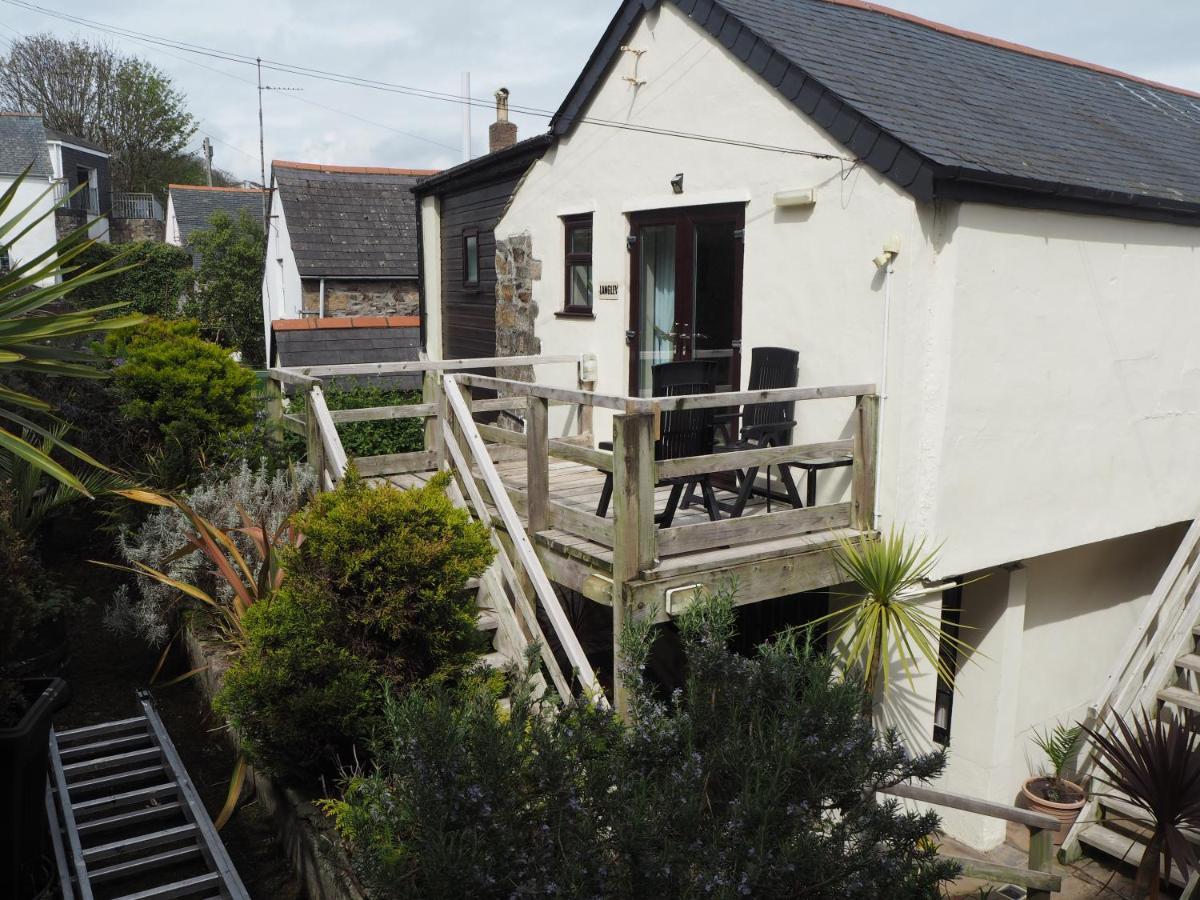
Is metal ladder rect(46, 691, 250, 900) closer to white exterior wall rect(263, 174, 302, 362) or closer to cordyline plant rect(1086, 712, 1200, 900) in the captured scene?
cordyline plant rect(1086, 712, 1200, 900)

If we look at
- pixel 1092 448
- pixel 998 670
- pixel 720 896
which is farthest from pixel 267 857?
pixel 1092 448

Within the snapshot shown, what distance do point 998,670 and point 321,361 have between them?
8.55 metres

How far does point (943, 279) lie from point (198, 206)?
116ft

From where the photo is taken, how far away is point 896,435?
20.5 ft

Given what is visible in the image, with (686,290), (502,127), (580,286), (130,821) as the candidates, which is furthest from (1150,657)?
(502,127)

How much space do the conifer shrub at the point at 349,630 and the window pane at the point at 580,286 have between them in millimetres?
4776

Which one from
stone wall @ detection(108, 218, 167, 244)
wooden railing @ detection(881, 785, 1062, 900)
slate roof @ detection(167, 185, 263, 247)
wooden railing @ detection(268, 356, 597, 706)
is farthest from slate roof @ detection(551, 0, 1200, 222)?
stone wall @ detection(108, 218, 167, 244)

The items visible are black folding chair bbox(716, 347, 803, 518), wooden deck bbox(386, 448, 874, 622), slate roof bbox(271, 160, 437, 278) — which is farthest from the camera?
slate roof bbox(271, 160, 437, 278)

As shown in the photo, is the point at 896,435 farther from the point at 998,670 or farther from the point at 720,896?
the point at 720,896

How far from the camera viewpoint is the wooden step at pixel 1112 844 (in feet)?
22.3

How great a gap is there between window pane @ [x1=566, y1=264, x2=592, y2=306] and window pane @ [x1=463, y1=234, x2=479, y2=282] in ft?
8.53

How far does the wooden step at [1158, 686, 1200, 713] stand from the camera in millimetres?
6988

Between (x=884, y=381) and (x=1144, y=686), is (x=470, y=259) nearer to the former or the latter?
(x=884, y=381)

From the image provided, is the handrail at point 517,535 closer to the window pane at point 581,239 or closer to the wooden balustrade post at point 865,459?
the wooden balustrade post at point 865,459
